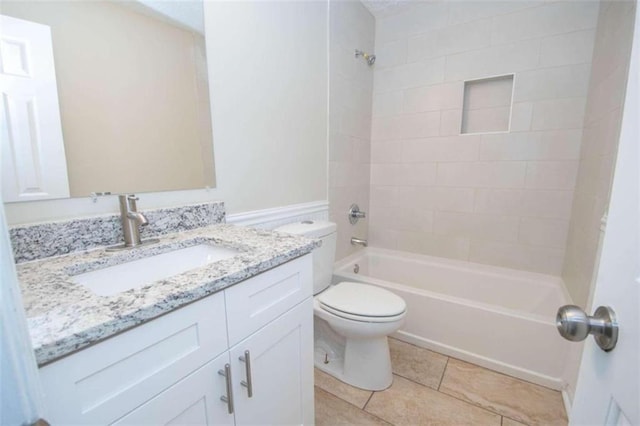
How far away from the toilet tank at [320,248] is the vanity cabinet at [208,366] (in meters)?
0.52

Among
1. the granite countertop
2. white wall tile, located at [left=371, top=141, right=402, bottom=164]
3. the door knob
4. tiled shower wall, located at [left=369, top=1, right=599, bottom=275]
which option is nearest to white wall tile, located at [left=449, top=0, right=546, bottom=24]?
tiled shower wall, located at [left=369, top=1, right=599, bottom=275]

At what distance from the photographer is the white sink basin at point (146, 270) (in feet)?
2.59

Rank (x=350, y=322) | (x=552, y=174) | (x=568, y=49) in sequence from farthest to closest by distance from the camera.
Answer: (x=552, y=174) → (x=568, y=49) → (x=350, y=322)

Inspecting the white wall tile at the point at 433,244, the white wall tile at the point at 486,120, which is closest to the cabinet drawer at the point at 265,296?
the white wall tile at the point at 433,244

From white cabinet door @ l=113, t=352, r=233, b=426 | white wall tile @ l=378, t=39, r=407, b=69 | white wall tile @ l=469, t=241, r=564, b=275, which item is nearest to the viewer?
white cabinet door @ l=113, t=352, r=233, b=426

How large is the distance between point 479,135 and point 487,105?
9.3 inches

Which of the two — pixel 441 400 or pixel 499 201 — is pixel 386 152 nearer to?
pixel 499 201

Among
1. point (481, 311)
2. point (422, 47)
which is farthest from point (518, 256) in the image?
point (422, 47)

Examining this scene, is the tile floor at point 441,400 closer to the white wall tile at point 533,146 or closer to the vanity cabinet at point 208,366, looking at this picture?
the vanity cabinet at point 208,366

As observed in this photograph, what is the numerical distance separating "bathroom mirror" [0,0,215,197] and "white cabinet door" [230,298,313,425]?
685mm

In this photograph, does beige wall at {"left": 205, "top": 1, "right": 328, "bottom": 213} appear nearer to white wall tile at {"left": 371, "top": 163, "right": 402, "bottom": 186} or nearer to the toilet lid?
the toilet lid

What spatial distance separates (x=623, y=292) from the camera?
1.25 feet

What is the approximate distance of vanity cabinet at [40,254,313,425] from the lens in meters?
0.49

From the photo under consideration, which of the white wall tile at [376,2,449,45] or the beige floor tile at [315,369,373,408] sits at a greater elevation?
the white wall tile at [376,2,449,45]
